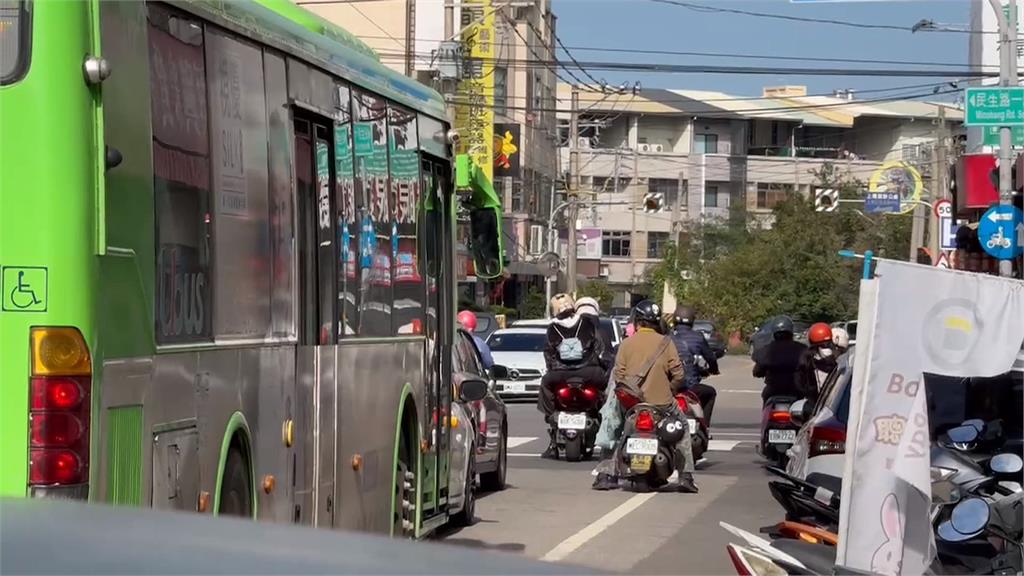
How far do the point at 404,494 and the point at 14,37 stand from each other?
586cm

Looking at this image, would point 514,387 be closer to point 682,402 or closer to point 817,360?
point 817,360

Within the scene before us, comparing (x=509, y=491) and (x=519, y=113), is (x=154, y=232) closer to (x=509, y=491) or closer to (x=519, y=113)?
(x=509, y=491)

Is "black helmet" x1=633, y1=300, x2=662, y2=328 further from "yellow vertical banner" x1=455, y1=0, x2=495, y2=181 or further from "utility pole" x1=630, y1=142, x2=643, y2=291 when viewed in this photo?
"utility pole" x1=630, y1=142, x2=643, y2=291

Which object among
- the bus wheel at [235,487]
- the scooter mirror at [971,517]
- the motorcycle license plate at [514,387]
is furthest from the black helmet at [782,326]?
the motorcycle license plate at [514,387]

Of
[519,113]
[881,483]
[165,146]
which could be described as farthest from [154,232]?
[519,113]

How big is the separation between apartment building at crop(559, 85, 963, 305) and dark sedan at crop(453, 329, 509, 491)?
73.0 metres

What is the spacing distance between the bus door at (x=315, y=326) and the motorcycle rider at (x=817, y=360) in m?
10.7

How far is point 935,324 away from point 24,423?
13.8 ft

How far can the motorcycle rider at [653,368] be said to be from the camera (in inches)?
619

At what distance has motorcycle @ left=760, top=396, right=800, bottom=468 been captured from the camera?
18391mm

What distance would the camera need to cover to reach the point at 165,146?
21.3ft

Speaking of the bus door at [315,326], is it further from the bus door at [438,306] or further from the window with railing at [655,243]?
the window with railing at [655,243]

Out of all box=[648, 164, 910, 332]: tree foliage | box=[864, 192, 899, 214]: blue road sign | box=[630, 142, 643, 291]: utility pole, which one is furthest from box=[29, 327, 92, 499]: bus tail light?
box=[630, 142, 643, 291]: utility pole

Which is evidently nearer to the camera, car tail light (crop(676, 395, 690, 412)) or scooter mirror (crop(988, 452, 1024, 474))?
scooter mirror (crop(988, 452, 1024, 474))
